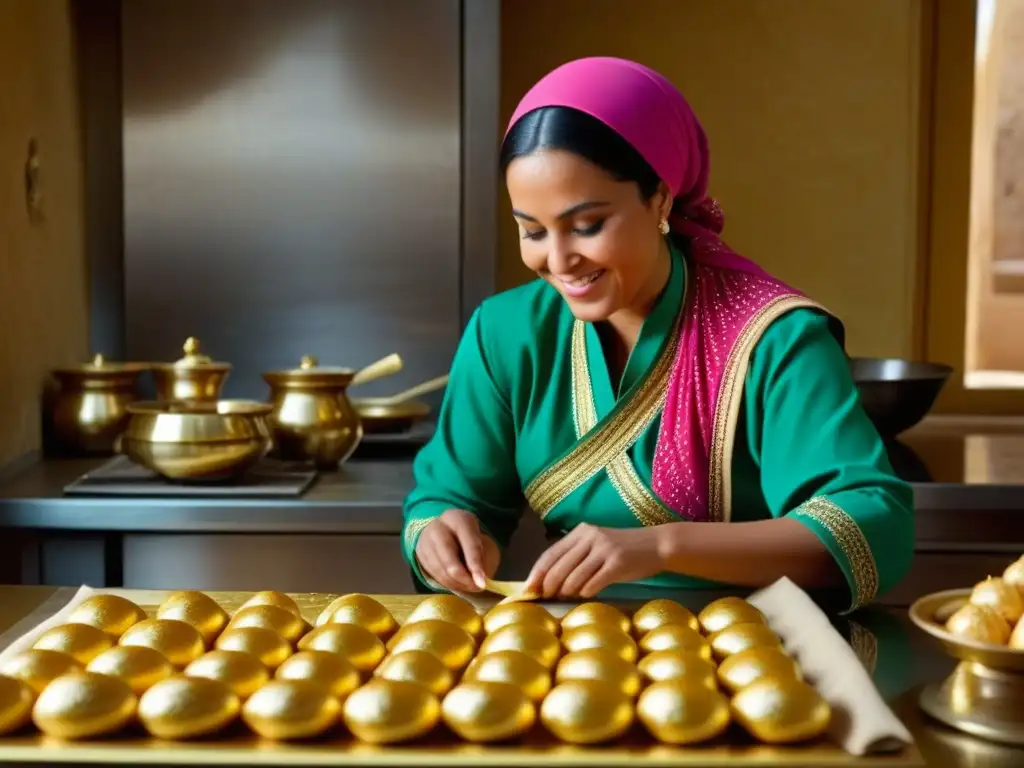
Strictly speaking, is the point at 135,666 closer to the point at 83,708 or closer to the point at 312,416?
the point at 83,708

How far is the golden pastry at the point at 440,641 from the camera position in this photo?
0.93 metres

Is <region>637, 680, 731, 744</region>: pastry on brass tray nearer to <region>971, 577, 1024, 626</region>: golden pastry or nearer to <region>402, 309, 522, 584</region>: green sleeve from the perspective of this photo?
A: <region>971, 577, 1024, 626</region>: golden pastry

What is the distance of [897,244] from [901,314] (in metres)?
0.16

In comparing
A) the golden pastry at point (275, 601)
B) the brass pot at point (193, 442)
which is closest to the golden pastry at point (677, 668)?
the golden pastry at point (275, 601)

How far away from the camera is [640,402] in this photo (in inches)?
57.4

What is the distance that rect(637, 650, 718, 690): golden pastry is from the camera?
861 millimetres

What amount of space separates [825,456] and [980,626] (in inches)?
19.6

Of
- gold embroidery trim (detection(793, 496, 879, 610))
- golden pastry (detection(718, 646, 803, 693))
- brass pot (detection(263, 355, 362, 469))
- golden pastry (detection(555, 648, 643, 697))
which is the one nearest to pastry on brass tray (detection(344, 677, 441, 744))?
golden pastry (detection(555, 648, 643, 697))

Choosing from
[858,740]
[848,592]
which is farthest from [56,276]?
[858,740]

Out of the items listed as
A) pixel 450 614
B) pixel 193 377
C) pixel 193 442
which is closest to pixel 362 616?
pixel 450 614

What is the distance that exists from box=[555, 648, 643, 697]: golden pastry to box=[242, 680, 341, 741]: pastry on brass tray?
0.17 metres

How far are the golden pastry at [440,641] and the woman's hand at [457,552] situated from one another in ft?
0.79

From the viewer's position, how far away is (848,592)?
4.18 ft

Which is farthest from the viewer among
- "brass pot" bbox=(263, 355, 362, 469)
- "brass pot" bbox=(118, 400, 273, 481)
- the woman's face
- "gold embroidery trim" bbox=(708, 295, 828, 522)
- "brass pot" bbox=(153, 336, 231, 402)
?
Answer: "brass pot" bbox=(153, 336, 231, 402)
